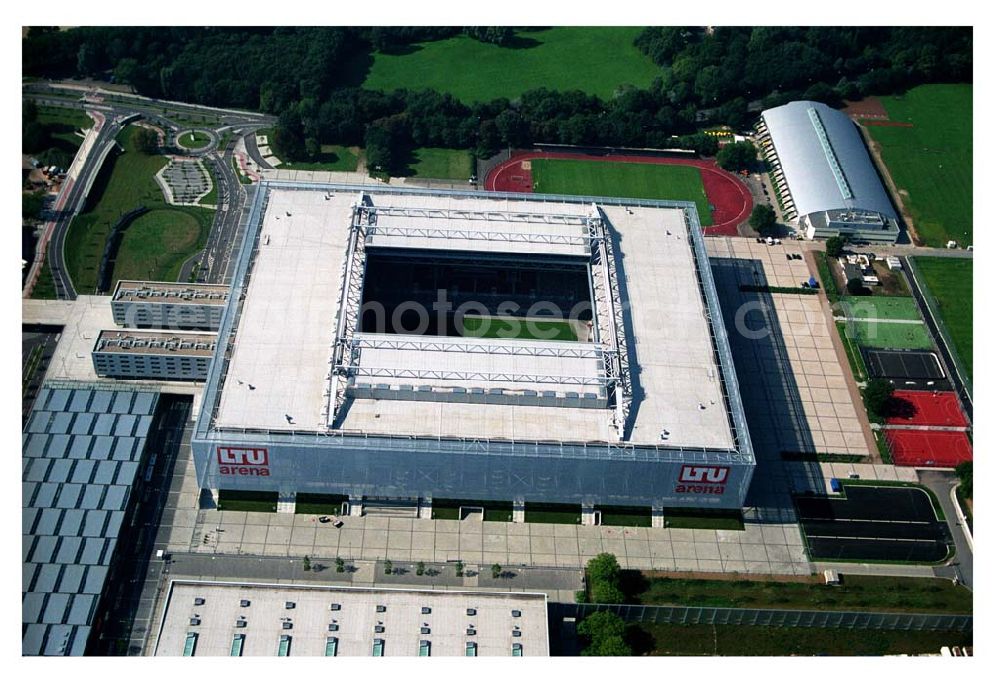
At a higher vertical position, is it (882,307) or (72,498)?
(882,307)

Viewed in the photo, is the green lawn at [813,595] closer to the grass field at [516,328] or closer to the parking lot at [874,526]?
the parking lot at [874,526]

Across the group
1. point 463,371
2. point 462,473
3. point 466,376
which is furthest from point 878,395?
point 462,473

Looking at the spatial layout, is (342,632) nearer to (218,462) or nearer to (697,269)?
(218,462)

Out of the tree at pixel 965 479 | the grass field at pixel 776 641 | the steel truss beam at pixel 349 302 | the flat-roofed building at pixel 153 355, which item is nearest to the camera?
the grass field at pixel 776 641

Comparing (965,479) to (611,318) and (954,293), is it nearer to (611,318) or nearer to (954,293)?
(954,293)

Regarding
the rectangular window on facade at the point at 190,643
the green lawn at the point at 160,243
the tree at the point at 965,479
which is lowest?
the rectangular window on facade at the point at 190,643

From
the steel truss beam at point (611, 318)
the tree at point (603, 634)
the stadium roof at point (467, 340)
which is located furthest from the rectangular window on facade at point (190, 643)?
the steel truss beam at point (611, 318)

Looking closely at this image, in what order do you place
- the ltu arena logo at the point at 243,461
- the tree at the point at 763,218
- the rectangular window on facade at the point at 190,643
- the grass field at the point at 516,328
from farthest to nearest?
the tree at the point at 763,218 → the grass field at the point at 516,328 → the ltu arena logo at the point at 243,461 → the rectangular window on facade at the point at 190,643

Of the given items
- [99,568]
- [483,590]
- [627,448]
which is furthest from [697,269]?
[99,568]
